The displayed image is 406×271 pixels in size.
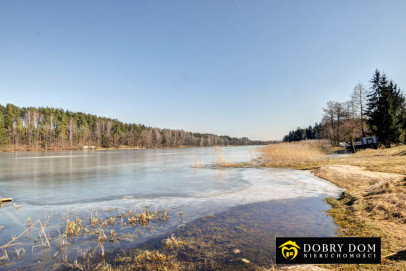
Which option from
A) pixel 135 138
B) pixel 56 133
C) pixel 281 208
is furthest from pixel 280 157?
pixel 135 138

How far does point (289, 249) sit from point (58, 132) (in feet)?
350

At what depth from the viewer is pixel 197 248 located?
15.3ft

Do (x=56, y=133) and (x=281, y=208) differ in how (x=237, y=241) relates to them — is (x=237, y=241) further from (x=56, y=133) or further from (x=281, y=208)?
(x=56, y=133)

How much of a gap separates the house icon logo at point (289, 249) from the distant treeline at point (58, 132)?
9395 cm

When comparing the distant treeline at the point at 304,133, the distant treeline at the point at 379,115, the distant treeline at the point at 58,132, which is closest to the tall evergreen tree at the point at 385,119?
the distant treeline at the point at 379,115

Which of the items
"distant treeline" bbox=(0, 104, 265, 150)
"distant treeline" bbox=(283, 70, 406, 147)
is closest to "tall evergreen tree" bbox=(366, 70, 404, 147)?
"distant treeline" bbox=(283, 70, 406, 147)

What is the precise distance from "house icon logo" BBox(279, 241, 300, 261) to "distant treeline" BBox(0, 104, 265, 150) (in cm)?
9395

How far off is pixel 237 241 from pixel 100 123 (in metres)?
118

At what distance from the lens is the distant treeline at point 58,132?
8081 cm

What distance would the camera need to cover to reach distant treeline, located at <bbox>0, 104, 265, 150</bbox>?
80.8m

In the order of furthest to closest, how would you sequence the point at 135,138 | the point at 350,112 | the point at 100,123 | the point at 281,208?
the point at 135,138 → the point at 100,123 → the point at 350,112 → the point at 281,208

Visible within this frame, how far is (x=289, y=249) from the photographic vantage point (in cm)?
357

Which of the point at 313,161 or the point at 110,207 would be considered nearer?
the point at 110,207

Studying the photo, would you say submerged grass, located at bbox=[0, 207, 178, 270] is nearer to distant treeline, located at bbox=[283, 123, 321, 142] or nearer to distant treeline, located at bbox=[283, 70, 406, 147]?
distant treeline, located at bbox=[283, 70, 406, 147]
